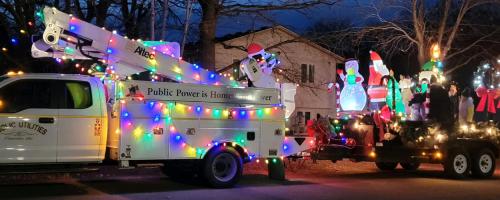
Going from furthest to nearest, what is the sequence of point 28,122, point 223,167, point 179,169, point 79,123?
point 179,169, point 223,167, point 79,123, point 28,122

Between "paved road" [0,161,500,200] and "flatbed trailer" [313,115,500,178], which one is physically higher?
"flatbed trailer" [313,115,500,178]

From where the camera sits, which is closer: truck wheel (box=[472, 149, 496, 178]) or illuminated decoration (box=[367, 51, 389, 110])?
truck wheel (box=[472, 149, 496, 178])

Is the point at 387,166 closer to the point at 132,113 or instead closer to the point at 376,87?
the point at 376,87

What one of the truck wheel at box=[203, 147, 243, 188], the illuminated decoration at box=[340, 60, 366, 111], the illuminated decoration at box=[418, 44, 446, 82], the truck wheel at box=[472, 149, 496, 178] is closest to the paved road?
the truck wheel at box=[203, 147, 243, 188]

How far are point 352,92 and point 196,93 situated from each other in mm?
7213

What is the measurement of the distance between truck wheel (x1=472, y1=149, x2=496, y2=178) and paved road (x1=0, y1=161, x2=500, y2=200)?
326 mm

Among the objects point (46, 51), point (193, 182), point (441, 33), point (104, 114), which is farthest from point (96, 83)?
point (441, 33)

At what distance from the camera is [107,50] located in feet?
37.2

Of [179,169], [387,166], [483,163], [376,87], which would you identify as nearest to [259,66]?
[179,169]

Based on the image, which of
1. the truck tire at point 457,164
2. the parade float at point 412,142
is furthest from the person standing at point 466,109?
the truck tire at point 457,164

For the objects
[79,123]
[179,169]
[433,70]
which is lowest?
[179,169]

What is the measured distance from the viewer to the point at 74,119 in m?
10.3

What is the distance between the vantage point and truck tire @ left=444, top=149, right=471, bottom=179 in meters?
14.4

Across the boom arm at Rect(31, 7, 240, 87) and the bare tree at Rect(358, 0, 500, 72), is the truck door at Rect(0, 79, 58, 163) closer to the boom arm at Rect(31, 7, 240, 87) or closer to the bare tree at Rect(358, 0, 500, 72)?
the boom arm at Rect(31, 7, 240, 87)
